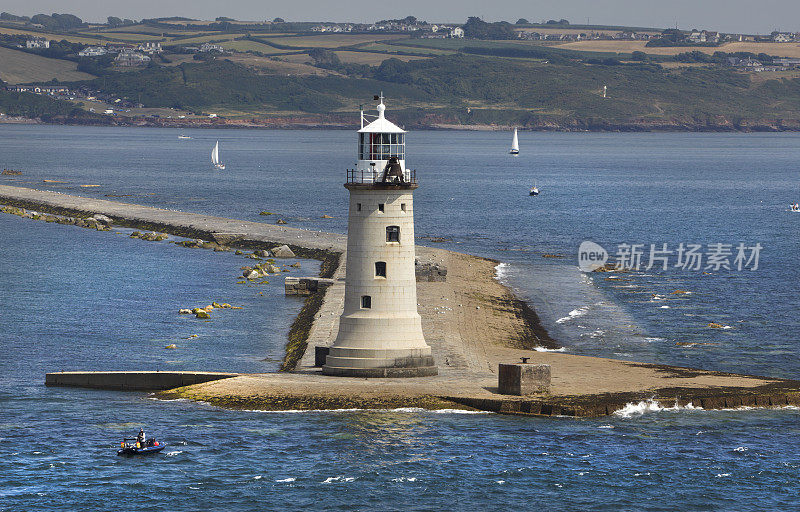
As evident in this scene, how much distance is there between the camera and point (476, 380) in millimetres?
48719

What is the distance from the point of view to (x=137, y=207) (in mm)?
145250

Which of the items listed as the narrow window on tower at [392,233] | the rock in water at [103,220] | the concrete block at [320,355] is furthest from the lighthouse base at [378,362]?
the rock in water at [103,220]

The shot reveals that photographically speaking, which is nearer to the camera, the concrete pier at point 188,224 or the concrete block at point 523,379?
the concrete block at point 523,379

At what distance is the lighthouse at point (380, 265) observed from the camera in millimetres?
45969

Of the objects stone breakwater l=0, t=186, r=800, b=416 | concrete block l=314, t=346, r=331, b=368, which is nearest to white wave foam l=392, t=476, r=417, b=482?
stone breakwater l=0, t=186, r=800, b=416

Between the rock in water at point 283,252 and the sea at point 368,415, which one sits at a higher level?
the rock in water at point 283,252

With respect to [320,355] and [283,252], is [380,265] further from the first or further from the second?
[283,252]

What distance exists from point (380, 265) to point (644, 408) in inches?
474

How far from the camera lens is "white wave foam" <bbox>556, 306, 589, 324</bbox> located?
71.9 metres

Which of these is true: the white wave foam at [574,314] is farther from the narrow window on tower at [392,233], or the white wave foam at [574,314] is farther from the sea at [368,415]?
the narrow window on tower at [392,233]

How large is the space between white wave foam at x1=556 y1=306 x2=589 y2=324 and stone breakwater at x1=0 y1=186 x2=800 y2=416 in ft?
5.53

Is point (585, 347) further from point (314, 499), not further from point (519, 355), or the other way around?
point (314, 499)

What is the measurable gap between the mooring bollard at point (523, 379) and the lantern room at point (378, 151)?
898 centimetres
